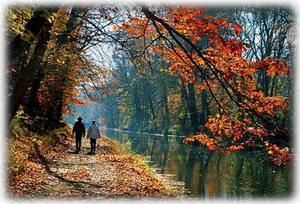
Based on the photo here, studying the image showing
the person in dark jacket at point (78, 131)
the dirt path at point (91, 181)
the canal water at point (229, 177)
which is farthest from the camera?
the person in dark jacket at point (78, 131)

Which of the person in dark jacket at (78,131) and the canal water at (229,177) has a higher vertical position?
the person in dark jacket at (78,131)

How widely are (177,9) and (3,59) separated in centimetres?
433

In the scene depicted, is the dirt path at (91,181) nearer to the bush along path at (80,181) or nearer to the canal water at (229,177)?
the bush along path at (80,181)

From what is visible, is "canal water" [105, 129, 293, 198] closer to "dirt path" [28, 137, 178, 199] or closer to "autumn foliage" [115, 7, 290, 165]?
"dirt path" [28, 137, 178, 199]

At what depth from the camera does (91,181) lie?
10.5 meters

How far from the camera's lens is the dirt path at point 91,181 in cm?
896

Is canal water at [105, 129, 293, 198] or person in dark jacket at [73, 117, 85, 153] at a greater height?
person in dark jacket at [73, 117, 85, 153]

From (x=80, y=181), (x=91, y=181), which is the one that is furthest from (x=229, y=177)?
(x=80, y=181)

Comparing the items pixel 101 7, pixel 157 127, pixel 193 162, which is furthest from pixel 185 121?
pixel 101 7

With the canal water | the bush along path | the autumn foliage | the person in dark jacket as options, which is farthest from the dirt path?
the person in dark jacket

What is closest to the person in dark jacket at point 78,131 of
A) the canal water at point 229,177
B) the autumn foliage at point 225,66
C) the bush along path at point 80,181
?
the bush along path at point 80,181

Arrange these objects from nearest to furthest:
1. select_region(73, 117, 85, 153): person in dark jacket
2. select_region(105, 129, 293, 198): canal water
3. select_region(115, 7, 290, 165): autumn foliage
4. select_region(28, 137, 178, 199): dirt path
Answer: select_region(115, 7, 290, 165): autumn foliage, select_region(28, 137, 178, 199): dirt path, select_region(105, 129, 293, 198): canal water, select_region(73, 117, 85, 153): person in dark jacket

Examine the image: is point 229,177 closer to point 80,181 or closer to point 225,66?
point 80,181

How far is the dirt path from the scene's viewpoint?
896 cm
